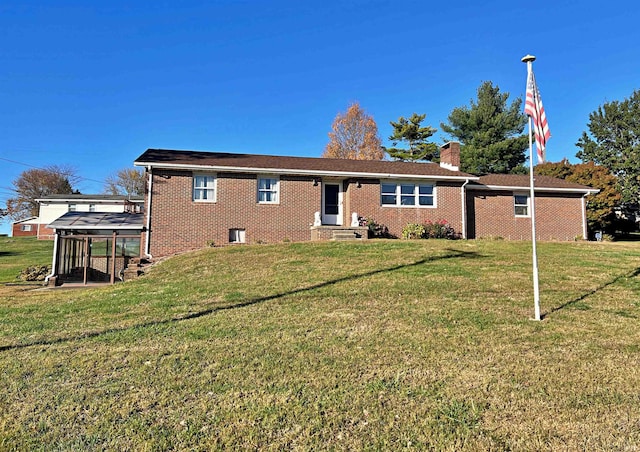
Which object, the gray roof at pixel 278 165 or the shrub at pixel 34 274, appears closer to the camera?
the gray roof at pixel 278 165

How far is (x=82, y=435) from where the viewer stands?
10.0ft

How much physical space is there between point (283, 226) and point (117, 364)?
40.5 feet

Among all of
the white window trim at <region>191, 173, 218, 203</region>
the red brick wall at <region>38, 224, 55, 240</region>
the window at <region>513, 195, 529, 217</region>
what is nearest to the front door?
the white window trim at <region>191, 173, 218, 203</region>

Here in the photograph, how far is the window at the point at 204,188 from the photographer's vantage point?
16.1m

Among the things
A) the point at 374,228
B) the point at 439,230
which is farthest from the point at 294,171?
the point at 439,230

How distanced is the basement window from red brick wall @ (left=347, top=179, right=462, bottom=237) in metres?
4.53

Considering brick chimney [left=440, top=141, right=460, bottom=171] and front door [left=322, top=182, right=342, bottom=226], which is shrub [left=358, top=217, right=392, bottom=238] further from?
brick chimney [left=440, top=141, right=460, bottom=171]

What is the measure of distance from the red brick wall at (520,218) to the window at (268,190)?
29.4 feet

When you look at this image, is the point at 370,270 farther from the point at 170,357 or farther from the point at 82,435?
the point at 82,435

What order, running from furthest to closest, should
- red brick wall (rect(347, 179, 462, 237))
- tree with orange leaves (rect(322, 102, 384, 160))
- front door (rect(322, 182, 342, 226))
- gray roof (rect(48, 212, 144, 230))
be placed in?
tree with orange leaves (rect(322, 102, 384, 160)) < front door (rect(322, 182, 342, 226)) < red brick wall (rect(347, 179, 462, 237)) < gray roof (rect(48, 212, 144, 230))

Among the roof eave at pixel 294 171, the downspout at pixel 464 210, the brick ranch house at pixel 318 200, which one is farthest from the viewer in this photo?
the downspout at pixel 464 210

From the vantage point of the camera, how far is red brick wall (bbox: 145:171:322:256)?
51.3 ft

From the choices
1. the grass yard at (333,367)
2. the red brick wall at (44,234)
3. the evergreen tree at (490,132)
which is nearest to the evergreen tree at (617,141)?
the evergreen tree at (490,132)

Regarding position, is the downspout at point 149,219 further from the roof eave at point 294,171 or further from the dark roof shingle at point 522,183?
the dark roof shingle at point 522,183
